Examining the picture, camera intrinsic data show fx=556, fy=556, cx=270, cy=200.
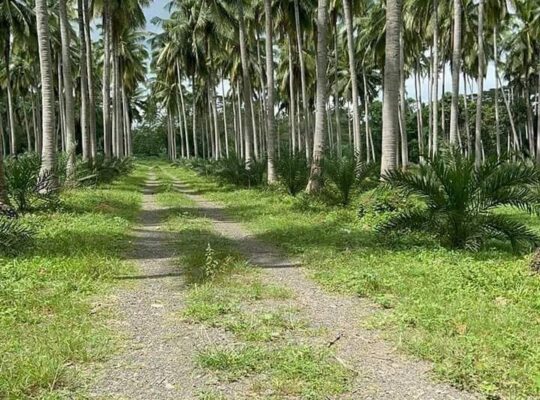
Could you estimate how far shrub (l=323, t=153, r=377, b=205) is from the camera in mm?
14018

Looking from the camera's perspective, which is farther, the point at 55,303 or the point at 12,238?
the point at 12,238

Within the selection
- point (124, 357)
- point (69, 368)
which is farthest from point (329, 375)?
point (69, 368)

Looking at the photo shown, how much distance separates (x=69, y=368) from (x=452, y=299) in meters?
3.79

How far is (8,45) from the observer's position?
3119 centimetres

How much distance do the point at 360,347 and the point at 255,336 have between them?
0.90 meters

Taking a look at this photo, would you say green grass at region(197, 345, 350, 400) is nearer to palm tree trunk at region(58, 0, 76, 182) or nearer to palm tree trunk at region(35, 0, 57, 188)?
palm tree trunk at region(35, 0, 57, 188)

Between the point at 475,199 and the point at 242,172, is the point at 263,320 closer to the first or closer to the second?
the point at 475,199

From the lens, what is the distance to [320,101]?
53.2 feet

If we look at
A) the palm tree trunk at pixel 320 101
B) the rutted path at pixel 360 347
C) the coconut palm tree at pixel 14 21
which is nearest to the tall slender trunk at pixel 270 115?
the palm tree trunk at pixel 320 101

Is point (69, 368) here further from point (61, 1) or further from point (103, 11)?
point (103, 11)

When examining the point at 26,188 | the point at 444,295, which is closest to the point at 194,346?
the point at 444,295

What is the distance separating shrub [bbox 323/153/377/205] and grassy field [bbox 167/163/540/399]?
2837mm

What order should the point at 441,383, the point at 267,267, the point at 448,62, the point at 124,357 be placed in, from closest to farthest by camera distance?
the point at 441,383, the point at 124,357, the point at 267,267, the point at 448,62

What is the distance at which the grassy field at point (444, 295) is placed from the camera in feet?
13.4
